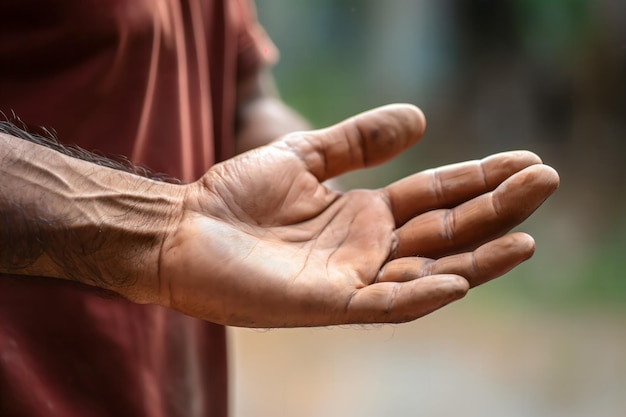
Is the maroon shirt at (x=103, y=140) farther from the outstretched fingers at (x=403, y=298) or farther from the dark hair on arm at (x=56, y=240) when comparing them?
the outstretched fingers at (x=403, y=298)

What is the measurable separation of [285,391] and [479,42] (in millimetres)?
767

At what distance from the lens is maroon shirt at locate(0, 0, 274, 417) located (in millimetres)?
543

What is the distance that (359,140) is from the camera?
61cm

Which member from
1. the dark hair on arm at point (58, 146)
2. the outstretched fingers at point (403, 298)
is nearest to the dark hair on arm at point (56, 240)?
the dark hair on arm at point (58, 146)

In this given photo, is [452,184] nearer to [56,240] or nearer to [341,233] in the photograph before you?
[341,233]

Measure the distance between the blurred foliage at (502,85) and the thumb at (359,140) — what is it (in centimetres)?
34

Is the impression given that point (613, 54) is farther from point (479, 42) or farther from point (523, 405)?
point (523, 405)

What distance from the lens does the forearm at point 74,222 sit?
0.48 meters

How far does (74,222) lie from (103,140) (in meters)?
0.13

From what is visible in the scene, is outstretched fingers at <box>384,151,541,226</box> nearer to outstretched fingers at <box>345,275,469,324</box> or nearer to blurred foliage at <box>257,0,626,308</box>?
outstretched fingers at <box>345,275,469,324</box>

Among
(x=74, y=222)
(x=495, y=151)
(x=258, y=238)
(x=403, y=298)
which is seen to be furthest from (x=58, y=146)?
(x=495, y=151)

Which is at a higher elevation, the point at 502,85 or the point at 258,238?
the point at 502,85

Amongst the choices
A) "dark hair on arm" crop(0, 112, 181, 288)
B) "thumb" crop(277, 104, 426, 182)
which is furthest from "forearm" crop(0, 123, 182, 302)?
"thumb" crop(277, 104, 426, 182)

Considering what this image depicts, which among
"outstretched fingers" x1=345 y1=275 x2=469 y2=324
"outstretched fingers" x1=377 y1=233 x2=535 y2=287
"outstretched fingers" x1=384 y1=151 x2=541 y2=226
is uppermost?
"outstretched fingers" x1=384 y1=151 x2=541 y2=226
